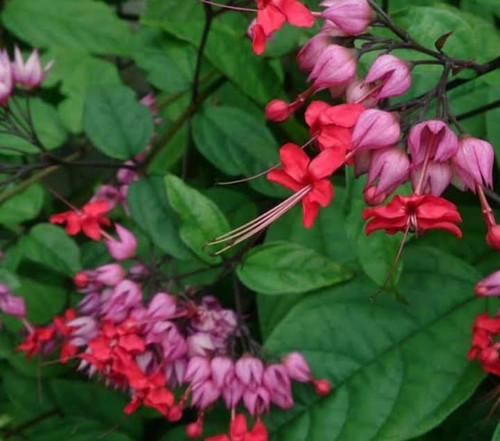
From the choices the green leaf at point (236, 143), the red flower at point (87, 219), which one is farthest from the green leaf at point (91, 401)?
the green leaf at point (236, 143)

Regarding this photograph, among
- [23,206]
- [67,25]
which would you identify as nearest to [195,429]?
[23,206]

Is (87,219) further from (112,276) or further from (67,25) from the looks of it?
(67,25)

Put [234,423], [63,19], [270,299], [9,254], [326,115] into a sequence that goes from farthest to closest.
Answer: [63,19], [9,254], [270,299], [234,423], [326,115]

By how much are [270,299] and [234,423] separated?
17cm

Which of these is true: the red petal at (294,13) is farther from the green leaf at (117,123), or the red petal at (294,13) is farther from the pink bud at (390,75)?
the green leaf at (117,123)

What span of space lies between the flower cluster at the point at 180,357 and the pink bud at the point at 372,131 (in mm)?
325

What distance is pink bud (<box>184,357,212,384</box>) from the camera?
941 mm

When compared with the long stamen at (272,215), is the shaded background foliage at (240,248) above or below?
below

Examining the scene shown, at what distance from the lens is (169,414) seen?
3.19 ft

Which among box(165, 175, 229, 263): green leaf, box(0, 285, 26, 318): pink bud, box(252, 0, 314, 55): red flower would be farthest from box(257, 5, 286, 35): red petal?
box(0, 285, 26, 318): pink bud

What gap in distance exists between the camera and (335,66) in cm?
76

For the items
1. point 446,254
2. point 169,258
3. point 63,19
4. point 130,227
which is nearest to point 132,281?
point 169,258

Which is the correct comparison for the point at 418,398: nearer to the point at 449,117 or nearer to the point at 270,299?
the point at 270,299

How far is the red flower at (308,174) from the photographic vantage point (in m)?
0.72
